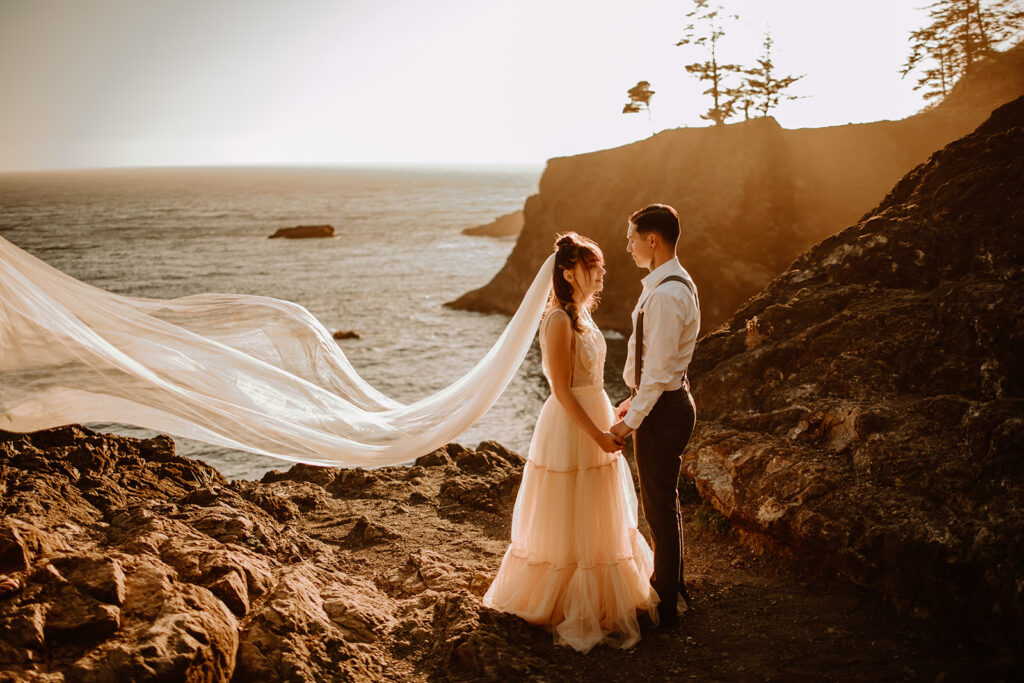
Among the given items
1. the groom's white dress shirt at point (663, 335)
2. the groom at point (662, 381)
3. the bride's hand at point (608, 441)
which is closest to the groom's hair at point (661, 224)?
the groom at point (662, 381)

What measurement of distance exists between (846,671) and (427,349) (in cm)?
2766

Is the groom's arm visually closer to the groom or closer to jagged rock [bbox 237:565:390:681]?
the groom

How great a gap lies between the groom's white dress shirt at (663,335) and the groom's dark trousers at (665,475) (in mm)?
150

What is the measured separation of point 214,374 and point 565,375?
2.52 meters

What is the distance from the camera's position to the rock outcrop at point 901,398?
4582 millimetres

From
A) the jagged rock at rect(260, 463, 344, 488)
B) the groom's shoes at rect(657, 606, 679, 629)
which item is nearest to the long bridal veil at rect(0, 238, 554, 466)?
the groom's shoes at rect(657, 606, 679, 629)

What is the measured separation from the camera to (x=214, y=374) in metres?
5.21

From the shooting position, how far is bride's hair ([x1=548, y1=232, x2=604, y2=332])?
4535 mm

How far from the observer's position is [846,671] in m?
4.14

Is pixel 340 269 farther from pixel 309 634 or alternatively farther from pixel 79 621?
pixel 79 621

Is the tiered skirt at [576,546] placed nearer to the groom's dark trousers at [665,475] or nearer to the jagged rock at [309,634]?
the groom's dark trousers at [665,475]

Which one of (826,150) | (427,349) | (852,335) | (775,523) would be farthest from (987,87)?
(775,523)

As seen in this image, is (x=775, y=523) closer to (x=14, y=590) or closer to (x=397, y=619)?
(x=397, y=619)

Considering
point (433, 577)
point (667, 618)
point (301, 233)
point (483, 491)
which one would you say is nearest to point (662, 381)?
point (667, 618)
